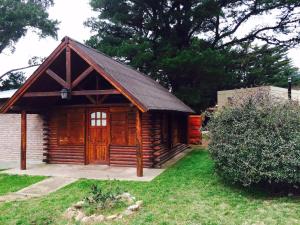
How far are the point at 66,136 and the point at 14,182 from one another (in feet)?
10.4

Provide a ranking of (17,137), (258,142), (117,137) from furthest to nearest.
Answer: (17,137) < (117,137) < (258,142)

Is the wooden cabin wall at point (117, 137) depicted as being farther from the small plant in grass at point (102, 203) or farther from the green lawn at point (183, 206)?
the small plant in grass at point (102, 203)

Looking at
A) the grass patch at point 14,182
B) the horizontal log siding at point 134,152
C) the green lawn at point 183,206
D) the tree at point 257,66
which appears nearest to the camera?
the green lawn at point 183,206

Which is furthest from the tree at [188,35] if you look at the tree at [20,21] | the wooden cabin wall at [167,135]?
the tree at [20,21]

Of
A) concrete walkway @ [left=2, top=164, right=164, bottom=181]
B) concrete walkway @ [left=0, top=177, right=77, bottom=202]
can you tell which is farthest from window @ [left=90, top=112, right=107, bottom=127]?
concrete walkway @ [left=0, top=177, right=77, bottom=202]

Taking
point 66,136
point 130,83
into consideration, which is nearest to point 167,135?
point 130,83

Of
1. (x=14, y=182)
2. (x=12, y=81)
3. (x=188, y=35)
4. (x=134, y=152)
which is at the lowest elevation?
(x=14, y=182)

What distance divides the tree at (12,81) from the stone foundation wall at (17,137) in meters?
16.1

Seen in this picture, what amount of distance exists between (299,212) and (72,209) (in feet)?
14.5

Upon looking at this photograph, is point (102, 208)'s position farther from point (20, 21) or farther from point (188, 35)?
point (20, 21)

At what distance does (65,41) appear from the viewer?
29.9 ft

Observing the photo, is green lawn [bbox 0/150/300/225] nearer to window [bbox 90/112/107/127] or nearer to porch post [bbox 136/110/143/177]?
porch post [bbox 136/110/143/177]

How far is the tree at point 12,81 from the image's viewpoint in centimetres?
2761

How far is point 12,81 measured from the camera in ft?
92.2
